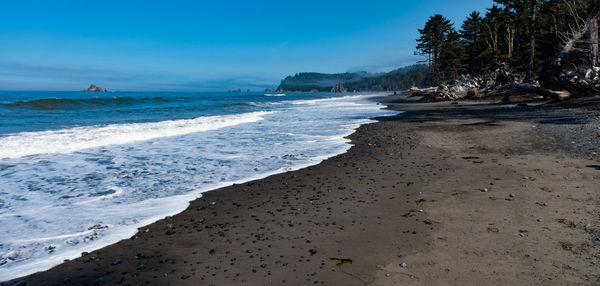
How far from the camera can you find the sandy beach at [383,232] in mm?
2947

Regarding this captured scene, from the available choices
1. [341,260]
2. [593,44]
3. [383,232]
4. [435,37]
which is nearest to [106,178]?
[341,260]

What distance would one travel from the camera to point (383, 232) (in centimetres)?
384

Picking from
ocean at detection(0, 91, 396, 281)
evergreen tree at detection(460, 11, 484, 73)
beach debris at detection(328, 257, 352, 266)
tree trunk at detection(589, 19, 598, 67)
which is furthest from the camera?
evergreen tree at detection(460, 11, 484, 73)

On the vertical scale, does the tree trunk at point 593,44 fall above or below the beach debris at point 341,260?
above

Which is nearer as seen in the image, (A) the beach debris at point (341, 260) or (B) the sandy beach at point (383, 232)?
(B) the sandy beach at point (383, 232)

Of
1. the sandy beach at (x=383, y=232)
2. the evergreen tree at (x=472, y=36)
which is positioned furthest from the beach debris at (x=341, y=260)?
the evergreen tree at (x=472, y=36)

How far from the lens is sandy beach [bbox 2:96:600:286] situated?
9.67 feet

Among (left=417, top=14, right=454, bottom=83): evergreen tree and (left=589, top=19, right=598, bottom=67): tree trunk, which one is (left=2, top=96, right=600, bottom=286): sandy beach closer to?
(left=589, top=19, right=598, bottom=67): tree trunk

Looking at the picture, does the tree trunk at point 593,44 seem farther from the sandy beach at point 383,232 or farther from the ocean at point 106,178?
the ocean at point 106,178

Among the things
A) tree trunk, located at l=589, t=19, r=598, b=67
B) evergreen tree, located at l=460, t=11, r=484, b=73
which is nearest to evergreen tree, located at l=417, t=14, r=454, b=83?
evergreen tree, located at l=460, t=11, r=484, b=73

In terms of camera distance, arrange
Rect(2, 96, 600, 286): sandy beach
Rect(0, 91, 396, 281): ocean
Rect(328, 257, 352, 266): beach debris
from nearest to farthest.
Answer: Rect(2, 96, 600, 286): sandy beach → Rect(328, 257, 352, 266): beach debris → Rect(0, 91, 396, 281): ocean

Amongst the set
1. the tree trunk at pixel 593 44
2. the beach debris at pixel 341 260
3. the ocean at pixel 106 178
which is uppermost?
the tree trunk at pixel 593 44

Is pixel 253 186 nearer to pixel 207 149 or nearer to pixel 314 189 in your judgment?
pixel 314 189

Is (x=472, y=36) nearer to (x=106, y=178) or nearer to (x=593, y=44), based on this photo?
(x=593, y=44)
